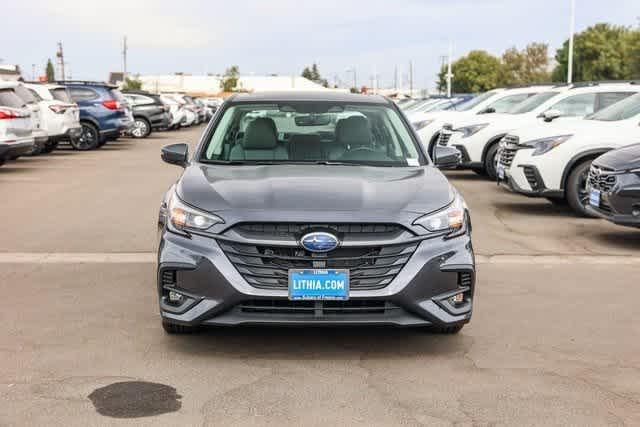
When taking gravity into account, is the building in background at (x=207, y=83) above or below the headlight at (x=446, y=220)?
below

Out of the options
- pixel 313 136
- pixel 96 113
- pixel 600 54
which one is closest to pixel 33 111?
pixel 96 113

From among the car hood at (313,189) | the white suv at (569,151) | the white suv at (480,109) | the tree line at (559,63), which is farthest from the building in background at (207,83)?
the car hood at (313,189)

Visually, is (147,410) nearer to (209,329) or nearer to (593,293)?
(209,329)

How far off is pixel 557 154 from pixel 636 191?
2570mm

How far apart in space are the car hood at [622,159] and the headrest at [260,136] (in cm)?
425

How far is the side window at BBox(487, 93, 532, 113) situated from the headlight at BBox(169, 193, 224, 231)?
14.3 metres

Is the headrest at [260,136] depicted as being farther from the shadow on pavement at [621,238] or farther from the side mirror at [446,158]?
the shadow on pavement at [621,238]

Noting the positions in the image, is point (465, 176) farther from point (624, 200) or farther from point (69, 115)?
point (69, 115)

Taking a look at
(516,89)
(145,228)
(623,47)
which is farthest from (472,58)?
(145,228)

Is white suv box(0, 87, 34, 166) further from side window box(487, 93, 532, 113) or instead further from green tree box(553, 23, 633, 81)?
green tree box(553, 23, 633, 81)

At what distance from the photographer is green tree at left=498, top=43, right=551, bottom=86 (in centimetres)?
12775

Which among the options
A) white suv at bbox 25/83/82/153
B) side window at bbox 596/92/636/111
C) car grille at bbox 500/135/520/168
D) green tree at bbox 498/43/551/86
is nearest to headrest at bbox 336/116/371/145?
car grille at bbox 500/135/520/168

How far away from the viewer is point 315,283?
514cm

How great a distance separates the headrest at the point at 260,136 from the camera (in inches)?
264
